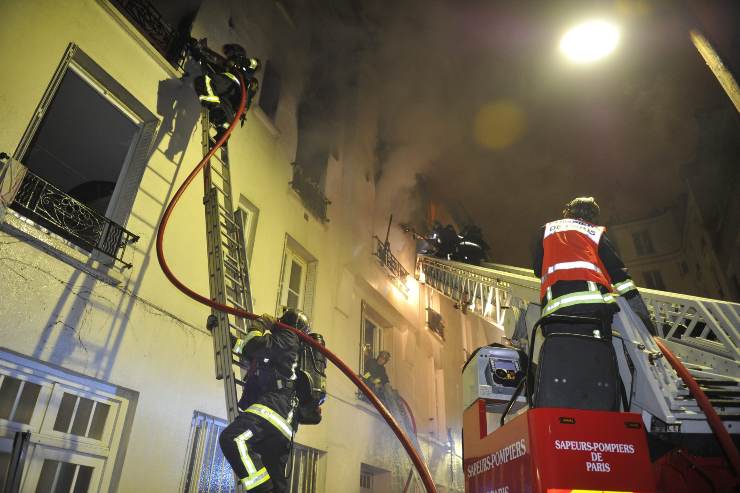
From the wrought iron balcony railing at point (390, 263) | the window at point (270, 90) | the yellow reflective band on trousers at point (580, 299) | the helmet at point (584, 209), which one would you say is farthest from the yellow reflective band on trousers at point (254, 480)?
the wrought iron balcony railing at point (390, 263)

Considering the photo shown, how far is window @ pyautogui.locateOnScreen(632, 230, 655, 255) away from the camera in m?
28.5

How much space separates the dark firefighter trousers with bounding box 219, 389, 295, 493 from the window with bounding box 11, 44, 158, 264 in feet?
8.38

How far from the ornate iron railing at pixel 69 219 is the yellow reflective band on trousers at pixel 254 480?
2.78m

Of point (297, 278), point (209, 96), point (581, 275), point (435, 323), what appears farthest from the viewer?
point (435, 323)

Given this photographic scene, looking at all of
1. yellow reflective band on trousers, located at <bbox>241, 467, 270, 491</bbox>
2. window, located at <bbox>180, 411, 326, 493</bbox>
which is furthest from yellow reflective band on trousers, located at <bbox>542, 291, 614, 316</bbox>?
window, located at <bbox>180, 411, 326, 493</bbox>

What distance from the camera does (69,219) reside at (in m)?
4.86

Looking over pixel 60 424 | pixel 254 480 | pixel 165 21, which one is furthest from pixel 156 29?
pixel 254 480

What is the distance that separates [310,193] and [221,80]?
3144 millimetres

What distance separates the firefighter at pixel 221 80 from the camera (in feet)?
19.2

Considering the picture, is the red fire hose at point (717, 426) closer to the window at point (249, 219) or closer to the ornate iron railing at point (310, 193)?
the window at point (249, 219)

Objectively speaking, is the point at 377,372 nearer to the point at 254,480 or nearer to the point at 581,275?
the point at 254,480

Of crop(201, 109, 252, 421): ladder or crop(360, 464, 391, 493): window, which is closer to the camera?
crop(201, 109, 252, 421): ladder

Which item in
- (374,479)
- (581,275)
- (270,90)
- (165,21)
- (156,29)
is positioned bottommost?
(374,479)

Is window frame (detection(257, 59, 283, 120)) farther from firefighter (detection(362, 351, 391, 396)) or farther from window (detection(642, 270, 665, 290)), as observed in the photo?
window (detection(642, 270, 665, 290))
